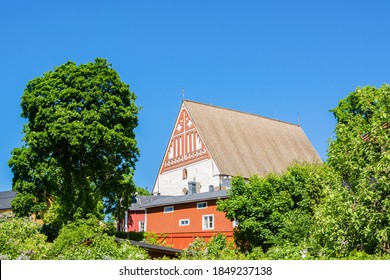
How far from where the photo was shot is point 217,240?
112 feet

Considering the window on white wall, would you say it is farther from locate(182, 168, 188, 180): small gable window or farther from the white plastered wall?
locate(182, 168, 188, 180): small gable window

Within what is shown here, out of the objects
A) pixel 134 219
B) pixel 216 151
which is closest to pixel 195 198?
pixel 134 219

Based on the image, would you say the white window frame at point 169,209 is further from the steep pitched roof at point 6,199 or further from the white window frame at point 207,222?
the steep pitched roof at point 6,199

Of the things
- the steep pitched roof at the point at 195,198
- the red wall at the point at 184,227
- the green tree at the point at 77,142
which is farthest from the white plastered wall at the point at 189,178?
the green tree at the point at 77,142

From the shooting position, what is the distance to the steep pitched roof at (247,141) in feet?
181

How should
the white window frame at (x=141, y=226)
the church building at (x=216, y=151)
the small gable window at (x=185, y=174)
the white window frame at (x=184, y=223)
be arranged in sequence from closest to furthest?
1. the white window frame at (x=184, y=223)
2. the white window frame at (x=141, y=226)
3. the church building at (x=216, y=151)
4. the small gable window at (x=185, y=174)

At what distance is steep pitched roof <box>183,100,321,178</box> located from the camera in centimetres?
5516

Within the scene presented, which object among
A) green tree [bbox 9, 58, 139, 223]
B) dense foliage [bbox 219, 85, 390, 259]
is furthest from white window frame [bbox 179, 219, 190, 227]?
dense foliage [bbox 219, 85, 390, 259]

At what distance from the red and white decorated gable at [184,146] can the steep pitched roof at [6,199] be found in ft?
85.1

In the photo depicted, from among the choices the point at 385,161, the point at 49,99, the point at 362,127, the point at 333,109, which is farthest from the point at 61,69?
the point at 385,161

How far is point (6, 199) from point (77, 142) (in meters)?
46.6

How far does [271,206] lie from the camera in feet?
96.0

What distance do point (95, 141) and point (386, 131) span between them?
23038 millimetres

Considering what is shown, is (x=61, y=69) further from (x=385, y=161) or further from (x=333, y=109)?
(x=385, y=161)
